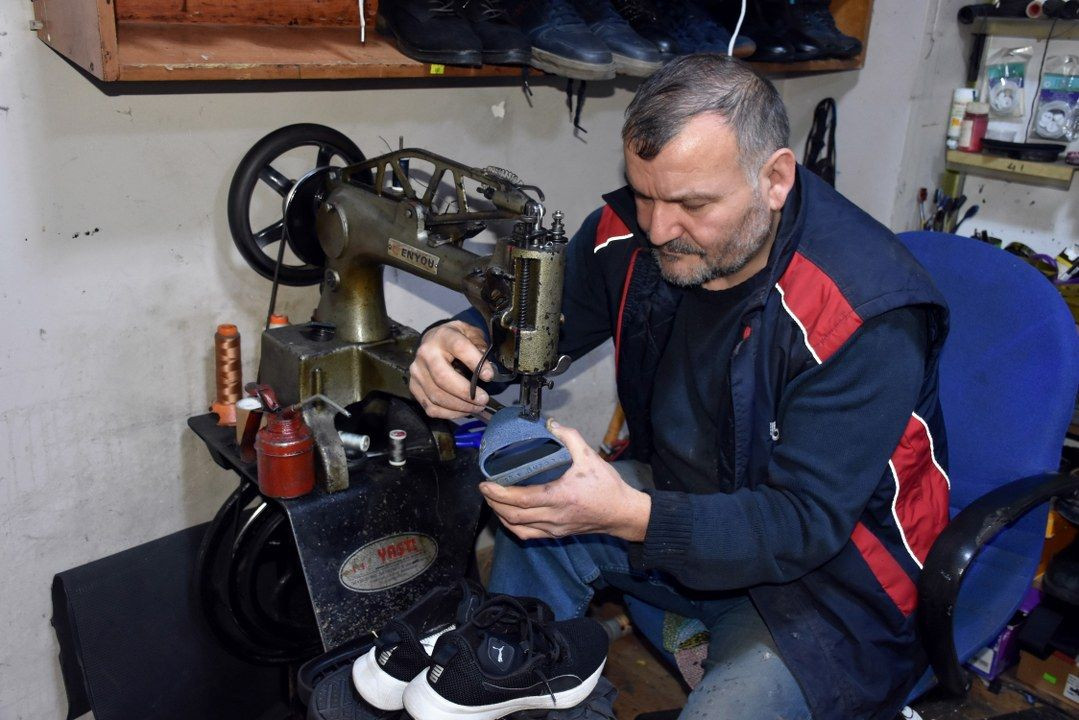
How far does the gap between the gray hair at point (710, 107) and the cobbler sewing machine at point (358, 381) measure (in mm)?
178

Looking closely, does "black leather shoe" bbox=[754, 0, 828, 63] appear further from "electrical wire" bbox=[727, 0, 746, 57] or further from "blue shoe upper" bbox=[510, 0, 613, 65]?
"blue shoe upper" bbox=[510, 0, 613, 65]

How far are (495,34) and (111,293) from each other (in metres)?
0.83

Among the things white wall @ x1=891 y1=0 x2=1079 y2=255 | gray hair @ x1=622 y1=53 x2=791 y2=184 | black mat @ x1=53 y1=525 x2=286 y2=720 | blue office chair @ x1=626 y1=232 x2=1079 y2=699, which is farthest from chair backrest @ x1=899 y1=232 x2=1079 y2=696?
black mat @ x1=53 y1=525 x2=286 y2=720

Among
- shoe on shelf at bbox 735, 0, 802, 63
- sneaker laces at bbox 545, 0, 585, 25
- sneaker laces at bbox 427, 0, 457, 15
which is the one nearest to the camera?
sneaker laces at bbox 427, 0, 457, 15

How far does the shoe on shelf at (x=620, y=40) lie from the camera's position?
187 centimetres

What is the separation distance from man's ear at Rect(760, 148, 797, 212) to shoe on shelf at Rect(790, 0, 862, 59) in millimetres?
1078

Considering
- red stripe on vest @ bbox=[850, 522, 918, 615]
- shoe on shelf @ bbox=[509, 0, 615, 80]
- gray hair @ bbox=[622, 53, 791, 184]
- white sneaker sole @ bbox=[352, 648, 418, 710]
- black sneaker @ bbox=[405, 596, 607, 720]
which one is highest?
shoe on shelf @ bbox=[509, 0, 615, 80]

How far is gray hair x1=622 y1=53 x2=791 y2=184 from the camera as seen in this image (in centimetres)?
127

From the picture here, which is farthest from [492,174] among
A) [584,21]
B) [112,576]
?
[112,576]

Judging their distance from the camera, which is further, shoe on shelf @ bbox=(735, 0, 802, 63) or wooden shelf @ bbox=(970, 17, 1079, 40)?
wooden shelf @ bbox=(970, 17, 1079, 40)

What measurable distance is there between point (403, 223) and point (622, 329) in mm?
396

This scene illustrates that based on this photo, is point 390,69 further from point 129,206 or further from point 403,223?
point 129,206

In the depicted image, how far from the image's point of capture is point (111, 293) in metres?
1.69

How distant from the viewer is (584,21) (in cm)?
191
